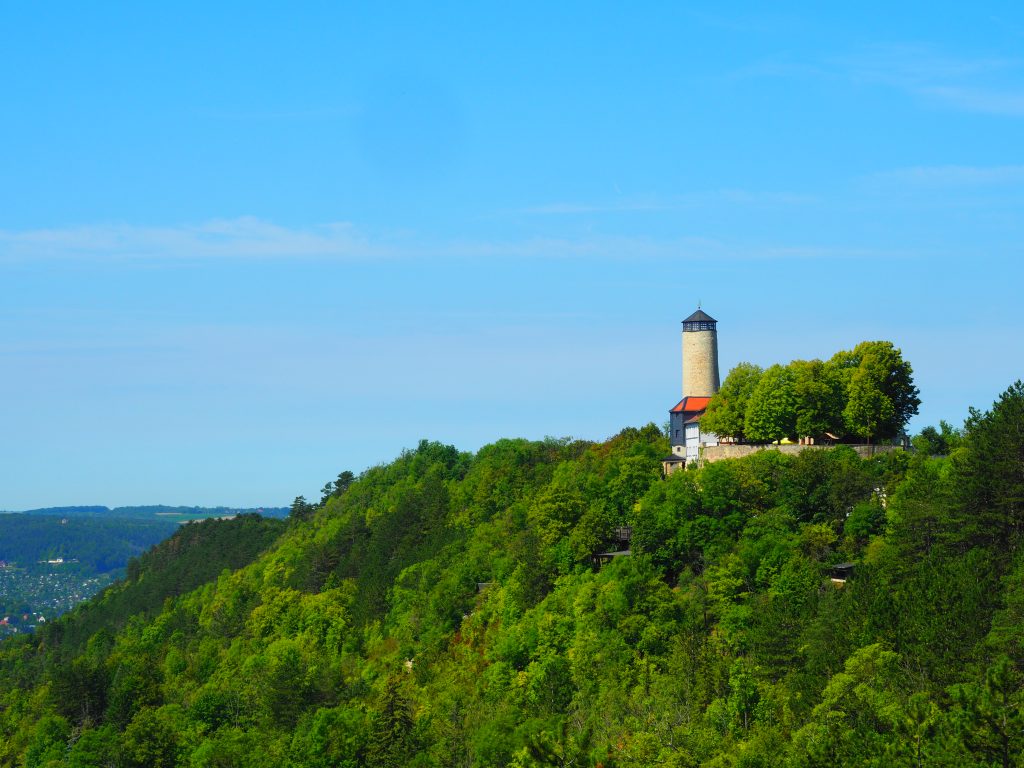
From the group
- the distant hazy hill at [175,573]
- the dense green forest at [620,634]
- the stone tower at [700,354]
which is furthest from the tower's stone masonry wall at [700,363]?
the distant hazy hill at [175,573]

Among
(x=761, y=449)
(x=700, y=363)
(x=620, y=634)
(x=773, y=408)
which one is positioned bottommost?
(x=620, y=634)

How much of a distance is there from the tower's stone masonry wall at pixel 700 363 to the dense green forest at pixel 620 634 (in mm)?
5153

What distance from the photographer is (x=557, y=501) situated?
92.8m

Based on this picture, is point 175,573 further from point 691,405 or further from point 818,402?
point 818,402

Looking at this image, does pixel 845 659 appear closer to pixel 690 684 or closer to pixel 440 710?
pixel 690 684

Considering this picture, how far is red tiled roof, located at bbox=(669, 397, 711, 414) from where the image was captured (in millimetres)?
96312

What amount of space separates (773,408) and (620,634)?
19694mm

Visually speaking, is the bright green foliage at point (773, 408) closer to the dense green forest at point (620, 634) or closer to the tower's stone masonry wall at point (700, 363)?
the dense green forest at point (620, 634)

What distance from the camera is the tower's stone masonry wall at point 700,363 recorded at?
98062 mm

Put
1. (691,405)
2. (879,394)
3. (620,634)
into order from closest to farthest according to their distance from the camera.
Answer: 1. (620,634)
2. (879,394)
3. (691,405)

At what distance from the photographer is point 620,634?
7650 centimetres

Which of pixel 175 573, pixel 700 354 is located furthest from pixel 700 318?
pixel 175 573

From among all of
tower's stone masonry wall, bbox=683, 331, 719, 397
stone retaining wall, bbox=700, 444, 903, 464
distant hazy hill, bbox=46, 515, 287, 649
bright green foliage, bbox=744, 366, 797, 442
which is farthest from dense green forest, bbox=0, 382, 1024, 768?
distant hazy hill, bbox=46, 515, 287, 649

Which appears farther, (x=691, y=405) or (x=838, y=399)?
(x=691, y=405)
